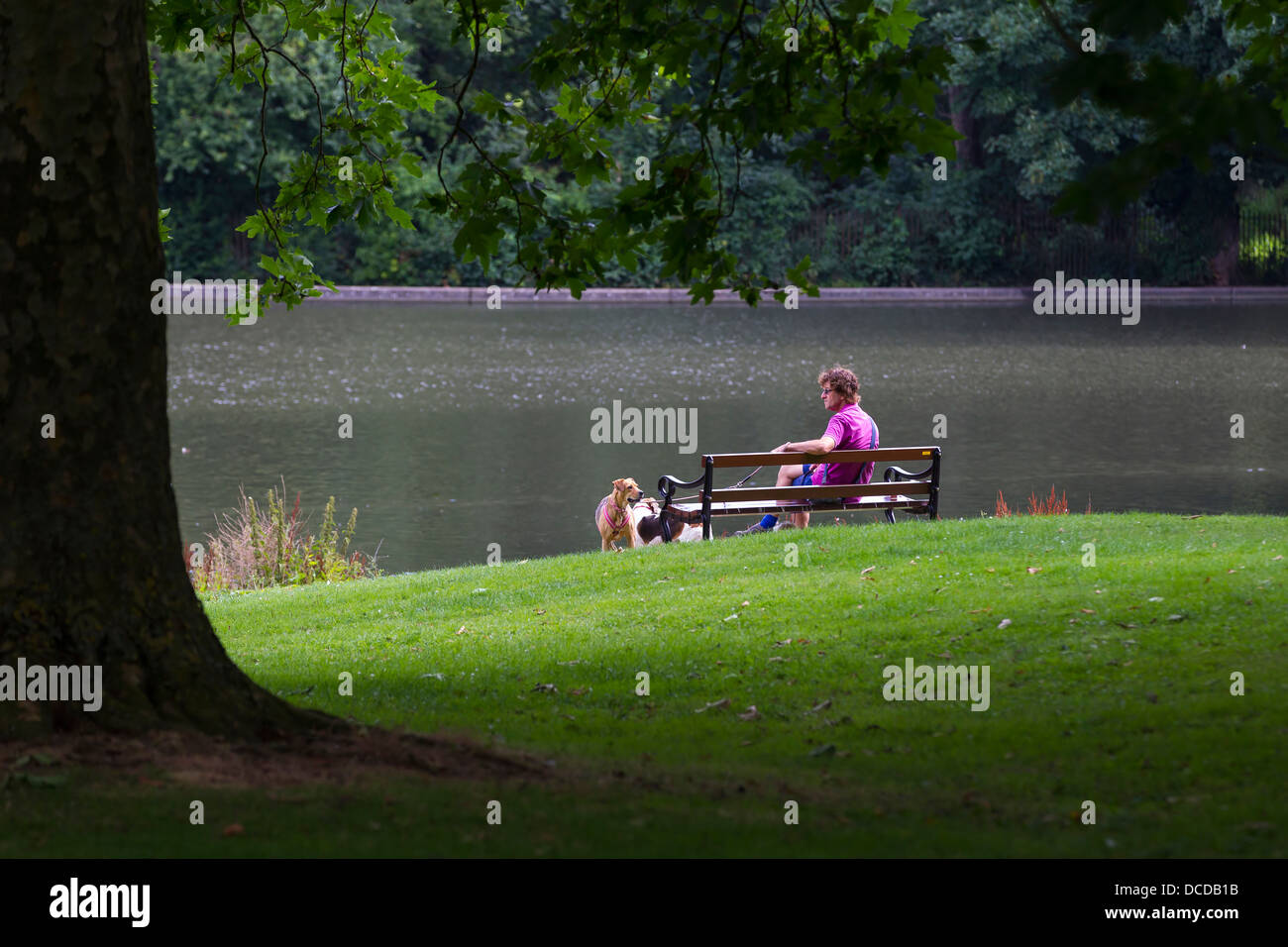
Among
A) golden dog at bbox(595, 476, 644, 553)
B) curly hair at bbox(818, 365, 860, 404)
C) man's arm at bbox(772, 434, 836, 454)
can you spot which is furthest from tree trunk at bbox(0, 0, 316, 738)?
curly hair at bbox(818, 365, 860, 404)

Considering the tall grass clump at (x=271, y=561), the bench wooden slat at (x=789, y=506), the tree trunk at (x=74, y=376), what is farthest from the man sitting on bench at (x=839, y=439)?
the tree trunk at (x=74, y=376)

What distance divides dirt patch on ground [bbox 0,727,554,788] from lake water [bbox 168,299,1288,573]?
963cm

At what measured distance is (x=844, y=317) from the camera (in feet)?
144

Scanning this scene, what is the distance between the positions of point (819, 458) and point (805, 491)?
0.33 metres

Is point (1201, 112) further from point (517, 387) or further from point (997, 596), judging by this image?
point (517, 387)

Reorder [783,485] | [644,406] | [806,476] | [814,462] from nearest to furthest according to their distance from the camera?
[814,462], [783,485], [806,476], [644,406]

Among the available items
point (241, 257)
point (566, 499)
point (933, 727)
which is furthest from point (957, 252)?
point (933, 727)

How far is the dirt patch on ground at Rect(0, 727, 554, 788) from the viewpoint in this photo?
523 cm

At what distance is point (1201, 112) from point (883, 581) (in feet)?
19.0

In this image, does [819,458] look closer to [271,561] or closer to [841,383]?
[841,383]

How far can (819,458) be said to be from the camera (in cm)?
1285

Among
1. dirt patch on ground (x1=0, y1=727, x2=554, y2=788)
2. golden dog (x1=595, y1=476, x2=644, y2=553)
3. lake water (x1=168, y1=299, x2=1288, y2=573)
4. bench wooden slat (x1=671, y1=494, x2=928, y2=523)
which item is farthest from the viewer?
lake water (x1=168, y1=299, x2=1288, y2=573)

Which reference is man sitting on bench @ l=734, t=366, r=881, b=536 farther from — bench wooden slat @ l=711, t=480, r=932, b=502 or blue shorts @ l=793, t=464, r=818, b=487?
bench wooden slat @ l=711, t=480, r=932, b=502

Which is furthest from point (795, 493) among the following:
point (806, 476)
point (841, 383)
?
point (841, 383)
